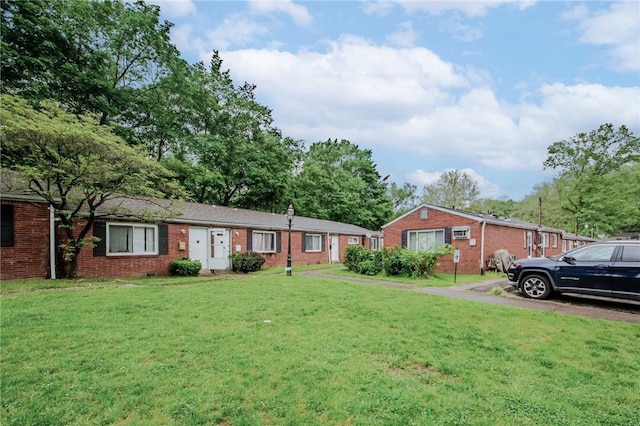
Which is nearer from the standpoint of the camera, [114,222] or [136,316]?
[136,316]

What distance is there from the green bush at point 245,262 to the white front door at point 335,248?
8192mm

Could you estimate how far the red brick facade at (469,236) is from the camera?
15570 mm

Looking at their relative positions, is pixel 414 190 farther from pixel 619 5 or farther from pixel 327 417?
pixel 327 417

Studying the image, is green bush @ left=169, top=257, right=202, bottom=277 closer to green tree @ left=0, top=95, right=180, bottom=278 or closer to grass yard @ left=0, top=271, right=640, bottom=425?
green tree @ left=0, top=95, right=180, bottom=278

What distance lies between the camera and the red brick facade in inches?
613

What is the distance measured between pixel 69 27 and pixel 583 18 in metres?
23.2

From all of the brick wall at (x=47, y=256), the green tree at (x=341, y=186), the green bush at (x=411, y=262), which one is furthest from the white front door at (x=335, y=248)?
the green bush at (x=411, y=262)

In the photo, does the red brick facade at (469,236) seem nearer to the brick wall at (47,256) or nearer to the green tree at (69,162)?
the brick wall at (47,256)

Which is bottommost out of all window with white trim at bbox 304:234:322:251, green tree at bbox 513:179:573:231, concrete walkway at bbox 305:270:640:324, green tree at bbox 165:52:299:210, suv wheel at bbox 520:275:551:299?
concrete walkway at bbox 305:270:640:324

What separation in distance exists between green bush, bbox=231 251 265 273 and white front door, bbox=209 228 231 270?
520 millimetres

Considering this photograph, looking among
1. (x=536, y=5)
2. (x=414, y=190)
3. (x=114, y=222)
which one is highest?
(x=536, y=5)

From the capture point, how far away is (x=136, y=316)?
19.7 ft

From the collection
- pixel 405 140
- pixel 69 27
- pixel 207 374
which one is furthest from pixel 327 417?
pixel 69 27

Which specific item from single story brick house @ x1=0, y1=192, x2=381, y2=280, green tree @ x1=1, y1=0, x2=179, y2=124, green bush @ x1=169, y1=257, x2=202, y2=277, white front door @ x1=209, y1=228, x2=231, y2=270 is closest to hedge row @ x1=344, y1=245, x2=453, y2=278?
single story brick house @ x1=0, y1=192, x2=381, y2=280
